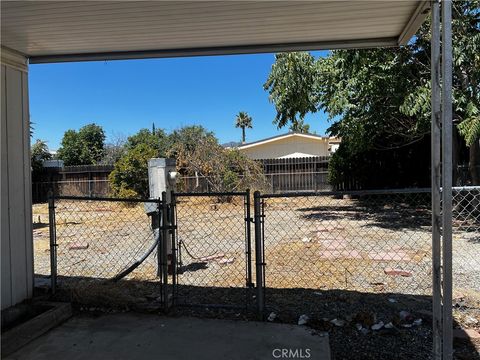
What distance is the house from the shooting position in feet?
126

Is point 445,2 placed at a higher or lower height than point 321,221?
higher

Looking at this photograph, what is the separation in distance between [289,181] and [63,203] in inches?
439

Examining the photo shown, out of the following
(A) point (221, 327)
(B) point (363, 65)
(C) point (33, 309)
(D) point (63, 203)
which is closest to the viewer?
(A) point (221, 327)

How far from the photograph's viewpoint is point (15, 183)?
4398mm

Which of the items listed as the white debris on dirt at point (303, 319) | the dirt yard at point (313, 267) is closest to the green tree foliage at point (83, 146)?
the dirt yard at point (313, 267)

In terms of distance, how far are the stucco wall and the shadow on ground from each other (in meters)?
33.7

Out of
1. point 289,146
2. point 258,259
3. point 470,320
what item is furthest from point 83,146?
point 470,320

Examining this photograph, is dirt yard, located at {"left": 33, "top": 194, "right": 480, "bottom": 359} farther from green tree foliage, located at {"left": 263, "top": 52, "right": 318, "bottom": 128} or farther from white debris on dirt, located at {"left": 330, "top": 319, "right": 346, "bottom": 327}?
green tree foliage, located at {"left": 263, "top": 52, "right": 318, "bottom": 128}

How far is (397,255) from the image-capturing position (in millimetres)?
7379

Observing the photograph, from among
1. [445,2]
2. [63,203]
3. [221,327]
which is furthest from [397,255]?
[63,203]

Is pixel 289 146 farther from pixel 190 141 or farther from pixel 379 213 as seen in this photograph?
pixel 379 213

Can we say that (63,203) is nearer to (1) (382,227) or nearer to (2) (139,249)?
(2) (139,249)

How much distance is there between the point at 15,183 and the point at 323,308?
11.5 ft

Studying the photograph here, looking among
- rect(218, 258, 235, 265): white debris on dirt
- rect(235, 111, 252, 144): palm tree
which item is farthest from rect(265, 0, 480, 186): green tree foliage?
rect(235, 111, 252, 144): palm tree
